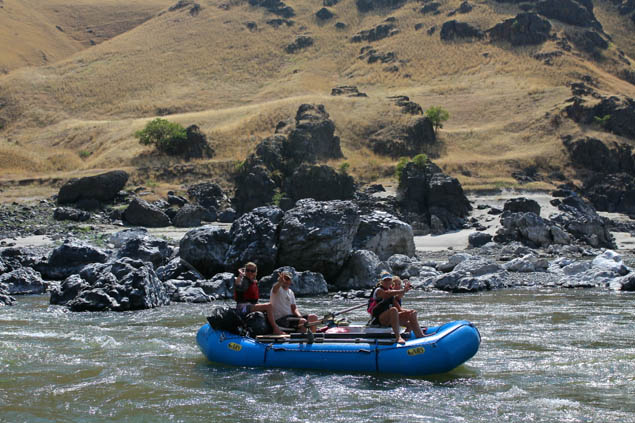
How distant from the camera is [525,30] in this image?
111 meters

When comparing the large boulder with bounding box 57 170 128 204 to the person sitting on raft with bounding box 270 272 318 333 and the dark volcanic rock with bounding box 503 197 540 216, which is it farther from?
the person sitting on raft with bounding box 270 272 318 333

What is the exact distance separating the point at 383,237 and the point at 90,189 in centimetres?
2797

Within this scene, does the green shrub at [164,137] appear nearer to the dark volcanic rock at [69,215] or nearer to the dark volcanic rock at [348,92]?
the dark volcanic rock at [69,215]

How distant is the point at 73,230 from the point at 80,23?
13799 centimetres

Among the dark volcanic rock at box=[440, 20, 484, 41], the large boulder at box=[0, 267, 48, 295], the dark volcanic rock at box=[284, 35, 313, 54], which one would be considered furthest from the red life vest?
the dark volcanic rock at box=[284, 35, 313, 54]

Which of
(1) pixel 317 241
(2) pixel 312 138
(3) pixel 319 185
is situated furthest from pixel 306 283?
(2) pixel 312 138

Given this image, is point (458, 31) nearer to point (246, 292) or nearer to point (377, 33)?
point (377, 33)

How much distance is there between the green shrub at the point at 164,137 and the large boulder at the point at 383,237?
130 ft

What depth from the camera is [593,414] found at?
32.0 feet

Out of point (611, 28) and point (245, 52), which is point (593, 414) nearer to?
point (245, 52)

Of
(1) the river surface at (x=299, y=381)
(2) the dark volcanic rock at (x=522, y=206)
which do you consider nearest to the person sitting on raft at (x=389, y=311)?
(1) the river surface at (x=299, y=381)

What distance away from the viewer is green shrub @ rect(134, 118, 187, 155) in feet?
219

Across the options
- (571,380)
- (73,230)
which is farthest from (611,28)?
(571,380)

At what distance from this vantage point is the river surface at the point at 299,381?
1015 cm
